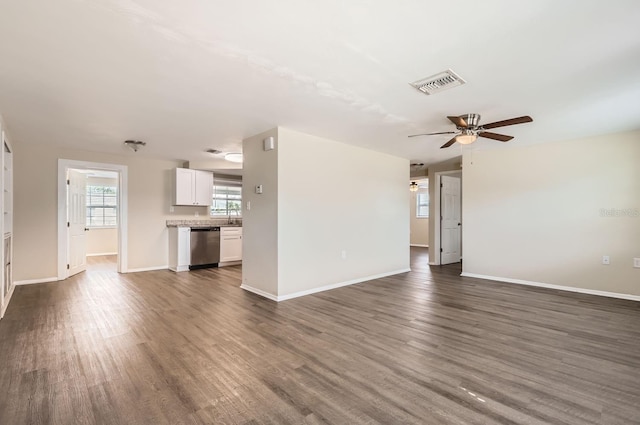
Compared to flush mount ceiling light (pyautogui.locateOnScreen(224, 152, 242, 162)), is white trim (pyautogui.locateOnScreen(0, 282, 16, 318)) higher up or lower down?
lower down

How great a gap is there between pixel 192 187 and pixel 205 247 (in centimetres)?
130

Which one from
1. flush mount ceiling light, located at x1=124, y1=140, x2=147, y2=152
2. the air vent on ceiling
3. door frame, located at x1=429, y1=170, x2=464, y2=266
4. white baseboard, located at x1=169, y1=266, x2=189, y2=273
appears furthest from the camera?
door frame, located at x1=429, y1=170, x2=464, y2=266

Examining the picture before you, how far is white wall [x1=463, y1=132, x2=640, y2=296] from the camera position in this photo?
426cm

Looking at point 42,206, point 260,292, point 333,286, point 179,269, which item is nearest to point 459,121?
point 333,286

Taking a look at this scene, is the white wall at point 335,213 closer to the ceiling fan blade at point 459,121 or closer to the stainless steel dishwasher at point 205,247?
the ceiling fan blade at point 459,121

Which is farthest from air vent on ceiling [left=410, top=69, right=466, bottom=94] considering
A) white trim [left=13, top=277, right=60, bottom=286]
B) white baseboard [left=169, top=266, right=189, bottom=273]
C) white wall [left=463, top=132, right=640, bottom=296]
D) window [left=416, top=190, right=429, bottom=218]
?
window [left=416, top=190, right=429, bottom=218]

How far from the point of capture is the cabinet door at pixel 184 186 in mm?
6277

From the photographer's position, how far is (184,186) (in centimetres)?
636

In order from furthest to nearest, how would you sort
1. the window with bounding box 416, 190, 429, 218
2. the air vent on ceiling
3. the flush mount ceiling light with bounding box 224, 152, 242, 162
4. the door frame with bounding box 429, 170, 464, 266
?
the window with bounding box 416, 190, 429, 218 → the door frame with bounding box 429, 170, 464, 266 → the flush mount ceiling light with bounding box 224, 152, 242, 162 → the air vent on ceiling

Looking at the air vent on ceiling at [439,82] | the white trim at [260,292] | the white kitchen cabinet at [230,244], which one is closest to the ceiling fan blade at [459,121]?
the air vent on ceiling at [439,82]

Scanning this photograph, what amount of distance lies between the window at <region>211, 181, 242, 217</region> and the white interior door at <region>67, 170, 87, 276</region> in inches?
99.4

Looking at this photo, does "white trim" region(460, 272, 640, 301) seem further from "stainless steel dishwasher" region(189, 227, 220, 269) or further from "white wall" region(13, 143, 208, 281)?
"white wall" region(13, 143, 208, 281)

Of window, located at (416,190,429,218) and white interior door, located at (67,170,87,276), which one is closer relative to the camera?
white interior door, located at (67,170,87,276)

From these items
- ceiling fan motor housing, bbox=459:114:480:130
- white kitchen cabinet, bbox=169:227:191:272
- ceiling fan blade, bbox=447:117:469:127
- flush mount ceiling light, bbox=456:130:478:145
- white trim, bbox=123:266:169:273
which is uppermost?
ceiling fan motor housing, bbox=459:114:480:130
